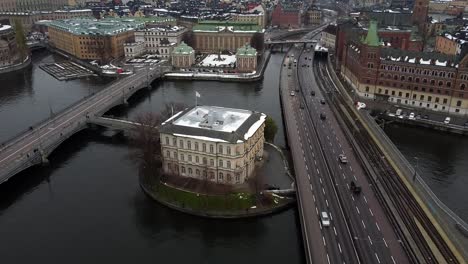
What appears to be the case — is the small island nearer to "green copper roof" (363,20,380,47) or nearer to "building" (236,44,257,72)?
"green copper roof" (363,20,380,47)

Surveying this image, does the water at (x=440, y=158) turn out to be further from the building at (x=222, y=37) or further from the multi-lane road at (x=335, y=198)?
the building at (x=222, y=37)

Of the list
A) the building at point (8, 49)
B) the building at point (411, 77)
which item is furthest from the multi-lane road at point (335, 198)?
the building at point (8, 49)

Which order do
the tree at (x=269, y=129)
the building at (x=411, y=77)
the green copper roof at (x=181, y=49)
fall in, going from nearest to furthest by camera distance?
the tree at (x=269, y=129)
the building at (x=411, y=77)
the green copper roof at (x=181, y=49)

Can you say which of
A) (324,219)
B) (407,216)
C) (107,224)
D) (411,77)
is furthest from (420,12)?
(107,224)

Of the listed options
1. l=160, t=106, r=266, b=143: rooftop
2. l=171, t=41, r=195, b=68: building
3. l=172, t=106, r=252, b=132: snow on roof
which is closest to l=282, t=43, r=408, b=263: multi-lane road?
l=160, t=106, r=266, b=143: rooftop

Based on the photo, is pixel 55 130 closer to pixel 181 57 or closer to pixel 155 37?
pixel 181 57

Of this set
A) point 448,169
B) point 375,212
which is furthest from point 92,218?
point 448,169
